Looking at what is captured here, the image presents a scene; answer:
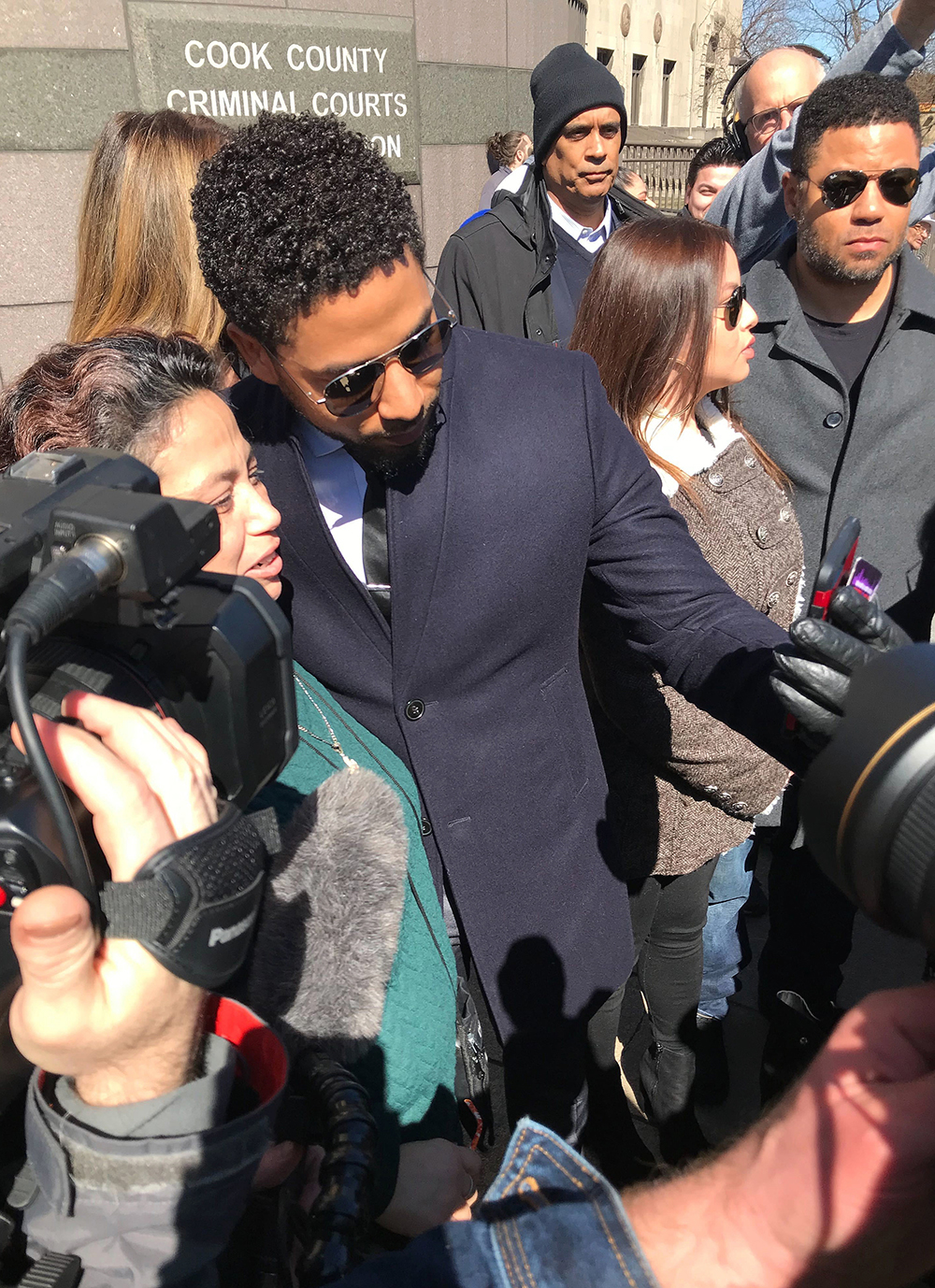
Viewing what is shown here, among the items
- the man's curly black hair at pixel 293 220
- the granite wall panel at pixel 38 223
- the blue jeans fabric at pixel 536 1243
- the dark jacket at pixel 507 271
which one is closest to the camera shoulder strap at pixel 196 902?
the blue jeans fabric at pixel 536 1243

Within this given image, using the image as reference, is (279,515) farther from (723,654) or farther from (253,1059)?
(253,1059)

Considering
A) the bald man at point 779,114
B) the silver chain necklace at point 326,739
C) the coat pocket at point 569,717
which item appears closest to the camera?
the silver chain necklace at point 326,739

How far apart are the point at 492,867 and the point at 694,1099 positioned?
1.25 metres

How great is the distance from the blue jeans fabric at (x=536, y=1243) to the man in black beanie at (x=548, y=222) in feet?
11.4

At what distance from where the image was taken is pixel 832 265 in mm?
2727

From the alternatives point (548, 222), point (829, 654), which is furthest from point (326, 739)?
point (548, 222)

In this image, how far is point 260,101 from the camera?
4.36m

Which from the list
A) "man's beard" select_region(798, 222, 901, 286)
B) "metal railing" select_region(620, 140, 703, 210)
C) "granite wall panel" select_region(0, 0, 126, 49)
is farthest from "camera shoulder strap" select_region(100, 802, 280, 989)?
"metal railing" select_region(620, 140, 703, 210)

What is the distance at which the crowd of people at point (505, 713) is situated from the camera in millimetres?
864

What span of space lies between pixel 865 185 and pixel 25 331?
3247 mm

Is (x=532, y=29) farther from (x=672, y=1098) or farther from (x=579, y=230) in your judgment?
(x=672, y=1098)

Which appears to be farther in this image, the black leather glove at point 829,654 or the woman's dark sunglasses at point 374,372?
the woman's dark sunglasses at point 374,372

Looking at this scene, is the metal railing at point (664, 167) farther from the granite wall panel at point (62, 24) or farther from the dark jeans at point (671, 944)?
the dark jeans at point (671, 944)

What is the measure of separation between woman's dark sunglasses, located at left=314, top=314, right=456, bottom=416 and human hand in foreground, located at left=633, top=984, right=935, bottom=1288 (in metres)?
1.29
